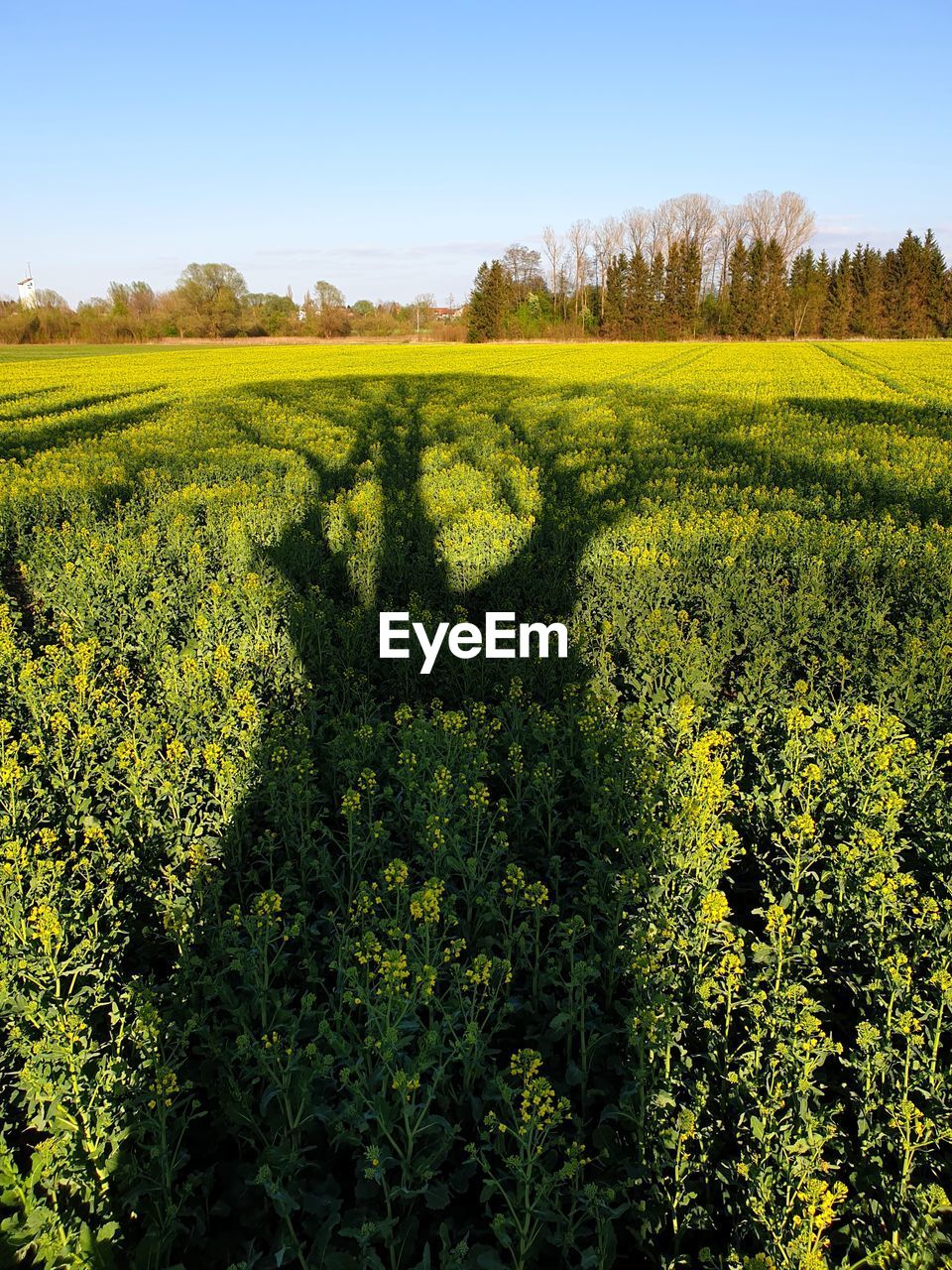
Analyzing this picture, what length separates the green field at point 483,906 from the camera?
2.60 metres

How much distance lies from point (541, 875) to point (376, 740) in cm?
141

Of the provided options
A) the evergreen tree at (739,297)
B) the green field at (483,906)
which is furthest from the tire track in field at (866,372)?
the evergreen tree at (739,297)

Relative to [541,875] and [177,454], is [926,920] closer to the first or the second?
[541,875]

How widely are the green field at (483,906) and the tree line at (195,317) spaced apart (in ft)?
318

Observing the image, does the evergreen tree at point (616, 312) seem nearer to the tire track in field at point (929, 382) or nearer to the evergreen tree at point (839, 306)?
the evergreen tree at point (839, 306)

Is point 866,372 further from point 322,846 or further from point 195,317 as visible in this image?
point 195,317

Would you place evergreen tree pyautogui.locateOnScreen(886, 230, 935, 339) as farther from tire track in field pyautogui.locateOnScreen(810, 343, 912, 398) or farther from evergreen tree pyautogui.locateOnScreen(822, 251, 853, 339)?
tire track in field pyautogui.locateOnScreen(810, 343, 912, 398)

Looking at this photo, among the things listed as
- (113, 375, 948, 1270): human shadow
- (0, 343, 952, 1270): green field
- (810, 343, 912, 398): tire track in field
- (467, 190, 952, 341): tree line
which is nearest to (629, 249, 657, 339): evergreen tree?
(467, 190, 952, 341): tree line

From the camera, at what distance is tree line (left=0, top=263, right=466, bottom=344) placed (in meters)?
94.9

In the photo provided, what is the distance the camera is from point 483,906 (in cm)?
382

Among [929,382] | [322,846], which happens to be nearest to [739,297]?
Result: [929,382]

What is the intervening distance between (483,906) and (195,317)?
10579cm

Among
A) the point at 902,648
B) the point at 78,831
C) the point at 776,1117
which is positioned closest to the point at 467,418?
the point at 902,648

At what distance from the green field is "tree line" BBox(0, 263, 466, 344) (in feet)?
318
